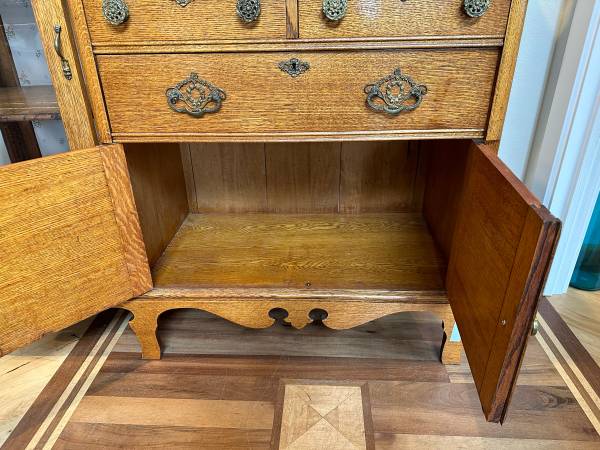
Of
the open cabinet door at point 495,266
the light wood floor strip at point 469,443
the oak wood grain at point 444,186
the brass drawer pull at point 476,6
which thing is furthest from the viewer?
the oak wood grain at point 444,186

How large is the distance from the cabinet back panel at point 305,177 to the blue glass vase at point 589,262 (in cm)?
51

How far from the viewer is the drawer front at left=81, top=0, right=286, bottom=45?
0.75 m

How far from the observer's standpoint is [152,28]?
0.77 metres

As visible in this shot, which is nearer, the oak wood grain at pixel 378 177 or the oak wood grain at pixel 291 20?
the oak wood grain at pixel 291 20

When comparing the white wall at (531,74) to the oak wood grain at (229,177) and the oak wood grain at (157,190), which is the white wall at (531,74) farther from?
the oak wood grain at (157,190)

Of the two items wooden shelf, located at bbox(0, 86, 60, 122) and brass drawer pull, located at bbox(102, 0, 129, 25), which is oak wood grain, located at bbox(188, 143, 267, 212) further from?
brass drawer pull, located at bbox(102, 0, 129, 25)

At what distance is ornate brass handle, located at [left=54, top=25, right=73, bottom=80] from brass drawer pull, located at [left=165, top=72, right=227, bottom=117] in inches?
7.3

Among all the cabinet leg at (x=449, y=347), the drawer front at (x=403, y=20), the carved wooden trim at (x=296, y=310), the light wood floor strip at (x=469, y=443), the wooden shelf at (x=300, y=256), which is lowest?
the light wood floor strip at (x=469, y=443)

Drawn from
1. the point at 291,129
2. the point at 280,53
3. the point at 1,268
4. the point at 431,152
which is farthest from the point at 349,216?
the point at 1,268

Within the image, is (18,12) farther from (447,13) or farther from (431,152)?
(431,152)

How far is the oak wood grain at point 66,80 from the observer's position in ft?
2.50

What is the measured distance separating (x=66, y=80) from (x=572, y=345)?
1.35 meters

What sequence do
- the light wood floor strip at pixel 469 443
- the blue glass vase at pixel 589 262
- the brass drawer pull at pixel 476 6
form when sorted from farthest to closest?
the blue glass vase at pixel 589 262, the light wood floor strip at pixel 469 443, the brass drawer pull at pixel 476 6

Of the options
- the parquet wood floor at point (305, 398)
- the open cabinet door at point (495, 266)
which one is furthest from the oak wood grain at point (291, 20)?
the parquet wood floor at point (305, 398)
